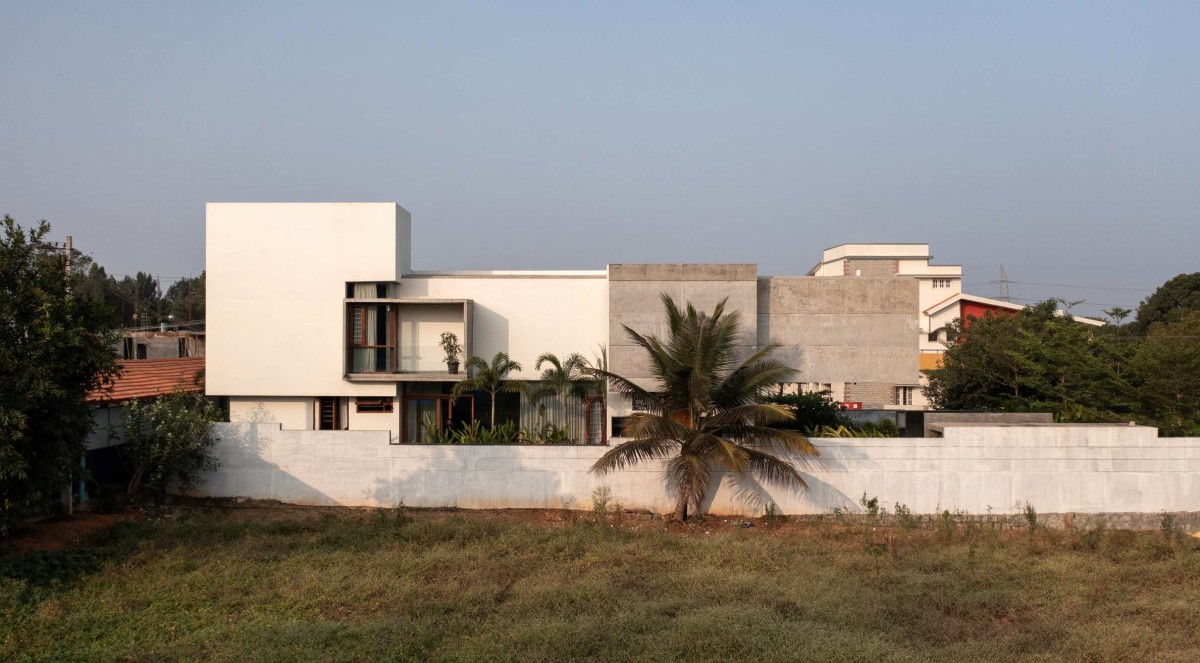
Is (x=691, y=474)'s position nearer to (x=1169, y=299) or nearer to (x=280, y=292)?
(x=280, y=292)

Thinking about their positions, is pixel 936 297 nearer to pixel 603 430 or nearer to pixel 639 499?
pixel 603 430

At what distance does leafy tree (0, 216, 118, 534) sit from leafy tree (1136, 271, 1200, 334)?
6398 centimetres

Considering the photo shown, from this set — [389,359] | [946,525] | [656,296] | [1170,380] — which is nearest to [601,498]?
[656,296]

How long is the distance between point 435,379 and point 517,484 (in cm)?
523

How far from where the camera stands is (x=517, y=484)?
1628cm

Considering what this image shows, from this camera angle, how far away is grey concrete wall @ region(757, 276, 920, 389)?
21000 millimetres

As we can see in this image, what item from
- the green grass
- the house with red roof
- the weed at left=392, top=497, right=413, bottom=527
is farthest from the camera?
the house with red roof

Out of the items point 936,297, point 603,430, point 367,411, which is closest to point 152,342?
point 367,411

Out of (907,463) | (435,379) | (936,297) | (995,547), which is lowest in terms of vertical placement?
(995,547)

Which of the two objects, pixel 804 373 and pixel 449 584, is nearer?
pixel 449 584

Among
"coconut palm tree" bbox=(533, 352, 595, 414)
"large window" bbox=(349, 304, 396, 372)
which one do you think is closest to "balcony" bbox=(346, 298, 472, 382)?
"large window" bbox=(349, 304, 396, 372)

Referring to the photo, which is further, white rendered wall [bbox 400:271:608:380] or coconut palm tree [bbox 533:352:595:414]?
white rendered wall [bbox 400:271:608:380]

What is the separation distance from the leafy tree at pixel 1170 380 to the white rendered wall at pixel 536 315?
544 inches

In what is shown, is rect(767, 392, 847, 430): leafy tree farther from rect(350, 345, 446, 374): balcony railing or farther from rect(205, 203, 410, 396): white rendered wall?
rect(205, 203, 410, 396): white rendered wall
